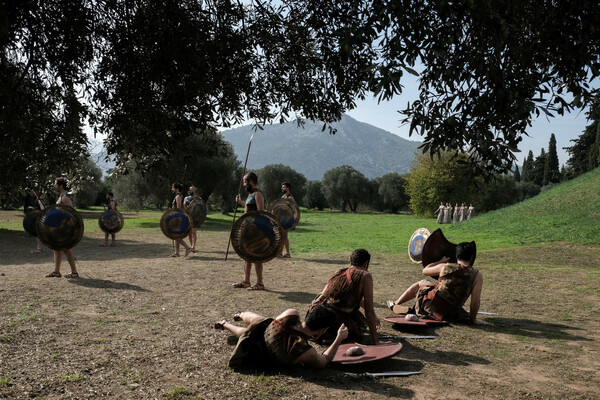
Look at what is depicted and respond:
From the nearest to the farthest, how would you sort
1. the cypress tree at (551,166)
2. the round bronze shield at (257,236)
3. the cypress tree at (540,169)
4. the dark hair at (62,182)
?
the round bronze shield at (257,236)
the dark hair at (62,182)
the cypress tree at (551,166)
the cypress tree at (540,169)

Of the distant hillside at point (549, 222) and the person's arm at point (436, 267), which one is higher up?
the distant hillside at point (549, 222)

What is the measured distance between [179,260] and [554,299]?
1038 centimetres

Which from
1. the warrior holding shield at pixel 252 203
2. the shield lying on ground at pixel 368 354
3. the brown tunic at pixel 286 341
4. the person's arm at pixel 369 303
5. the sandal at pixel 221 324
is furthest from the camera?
the warrior holding shield at pixel 252 203

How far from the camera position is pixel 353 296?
20.0 feet

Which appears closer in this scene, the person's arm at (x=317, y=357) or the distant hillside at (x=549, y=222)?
the person's arm at (x=317, y=357)

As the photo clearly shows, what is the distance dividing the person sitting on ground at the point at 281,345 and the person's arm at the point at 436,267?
2689mm

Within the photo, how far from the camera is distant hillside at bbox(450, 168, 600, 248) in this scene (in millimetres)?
22062

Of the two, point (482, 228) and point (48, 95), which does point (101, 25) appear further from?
point (482, 228)

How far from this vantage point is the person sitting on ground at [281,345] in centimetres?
520

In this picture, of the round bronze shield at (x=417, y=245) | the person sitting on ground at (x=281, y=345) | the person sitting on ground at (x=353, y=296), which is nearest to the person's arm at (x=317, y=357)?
the person sitting on ground at (x=281, y=345)

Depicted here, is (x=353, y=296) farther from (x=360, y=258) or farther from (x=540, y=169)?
(x=540, y=169)

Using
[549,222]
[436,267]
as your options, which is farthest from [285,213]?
[549,222]

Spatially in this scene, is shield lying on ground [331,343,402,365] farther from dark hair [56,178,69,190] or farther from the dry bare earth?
dark hair [56,178,69,190]

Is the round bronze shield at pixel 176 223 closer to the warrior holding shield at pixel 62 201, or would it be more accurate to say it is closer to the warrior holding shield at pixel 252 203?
the warrior holding shield at pixel 62 201
